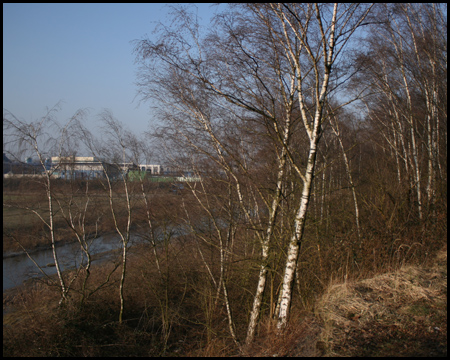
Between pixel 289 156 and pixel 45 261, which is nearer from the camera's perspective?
pixel 289 156

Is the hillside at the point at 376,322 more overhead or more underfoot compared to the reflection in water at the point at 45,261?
more overhead

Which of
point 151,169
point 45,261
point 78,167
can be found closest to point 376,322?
point 151,169

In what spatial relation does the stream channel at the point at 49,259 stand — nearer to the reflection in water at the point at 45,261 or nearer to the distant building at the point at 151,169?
the reflection in water at the point at 45,261

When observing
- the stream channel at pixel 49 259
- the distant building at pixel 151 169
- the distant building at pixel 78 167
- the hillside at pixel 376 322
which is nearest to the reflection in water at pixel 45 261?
the stream channel at pixel 49 259

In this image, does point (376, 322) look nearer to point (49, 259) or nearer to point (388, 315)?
point (388, 315)

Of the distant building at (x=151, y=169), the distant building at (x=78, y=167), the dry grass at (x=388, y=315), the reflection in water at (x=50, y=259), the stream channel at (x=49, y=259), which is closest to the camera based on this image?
the dry grass at (x=388, y=315)

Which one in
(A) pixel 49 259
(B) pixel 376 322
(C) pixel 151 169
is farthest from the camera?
(A) pixel 49 259

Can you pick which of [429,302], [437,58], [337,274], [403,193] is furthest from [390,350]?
[437,58]

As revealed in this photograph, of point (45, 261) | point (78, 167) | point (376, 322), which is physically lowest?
point (45, 261)

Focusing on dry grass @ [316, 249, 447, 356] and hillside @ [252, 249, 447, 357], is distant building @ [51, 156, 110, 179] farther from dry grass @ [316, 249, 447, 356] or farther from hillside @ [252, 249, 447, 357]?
dry grass @ [316, 249, 447, 356]

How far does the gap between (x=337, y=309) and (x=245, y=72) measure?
15.7 ft

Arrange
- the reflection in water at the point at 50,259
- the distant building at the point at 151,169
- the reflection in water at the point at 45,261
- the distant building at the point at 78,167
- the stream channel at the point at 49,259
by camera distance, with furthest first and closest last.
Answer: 1. the stream channel at the point at 49,259
2. the reflection in water at the point at 45,261
3. the reflection in water at the point at 50,259
4. the distant building at the point at 151,169
5. the distant building at the point at 78,167

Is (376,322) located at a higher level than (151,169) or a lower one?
lower

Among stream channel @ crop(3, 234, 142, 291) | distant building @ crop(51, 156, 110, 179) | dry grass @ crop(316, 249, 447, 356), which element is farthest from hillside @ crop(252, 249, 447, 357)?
stream channel @ crop(3, 234, 142, 291)
